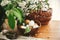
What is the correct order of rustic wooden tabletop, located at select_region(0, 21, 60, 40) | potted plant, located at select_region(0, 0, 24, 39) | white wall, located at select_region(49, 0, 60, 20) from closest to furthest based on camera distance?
1. potted plant, located at select_region(0, 0, 24, 39)
2. rustic wooden tabletop, located at select_region(0, 21, 60, 40)
3. white wall, located at select_region(49, 0, 60, 20)

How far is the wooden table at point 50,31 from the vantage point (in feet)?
4.15

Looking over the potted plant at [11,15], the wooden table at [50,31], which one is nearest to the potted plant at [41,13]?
the wooden table at [50,31]

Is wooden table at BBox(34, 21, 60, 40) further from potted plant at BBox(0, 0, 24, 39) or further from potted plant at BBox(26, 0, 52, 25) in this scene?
potted plant at BBox(0, 0, 24, 39)

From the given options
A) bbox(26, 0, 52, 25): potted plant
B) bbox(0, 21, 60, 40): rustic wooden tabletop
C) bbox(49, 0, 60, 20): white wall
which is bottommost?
bbox(0, 21, 60, 40): rustic wooden tabletop

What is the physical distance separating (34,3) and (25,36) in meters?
0.26

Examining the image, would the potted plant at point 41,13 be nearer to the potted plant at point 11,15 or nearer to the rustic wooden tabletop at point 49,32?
the rustic wooden tabletop at point 49,32

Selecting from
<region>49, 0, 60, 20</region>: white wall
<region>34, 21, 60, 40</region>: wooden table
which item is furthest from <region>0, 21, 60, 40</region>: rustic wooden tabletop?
<region>49, 0, 60, 20</region>: white wall

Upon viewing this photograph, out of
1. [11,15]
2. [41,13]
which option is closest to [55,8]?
[41,13]

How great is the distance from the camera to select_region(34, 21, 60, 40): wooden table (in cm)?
126

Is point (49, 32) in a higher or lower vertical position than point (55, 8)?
lower

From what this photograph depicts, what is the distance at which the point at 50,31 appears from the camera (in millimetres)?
1370

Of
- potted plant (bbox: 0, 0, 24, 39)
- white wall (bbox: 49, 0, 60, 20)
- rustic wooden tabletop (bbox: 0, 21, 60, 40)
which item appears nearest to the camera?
potted plant (bbox: 0, 0, 24, 39)

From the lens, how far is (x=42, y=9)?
1441mm

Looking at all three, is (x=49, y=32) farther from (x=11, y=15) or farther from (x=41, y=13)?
(x=11, y=15)
